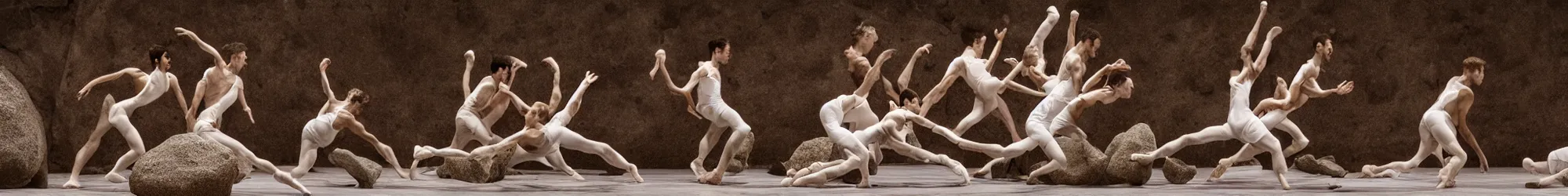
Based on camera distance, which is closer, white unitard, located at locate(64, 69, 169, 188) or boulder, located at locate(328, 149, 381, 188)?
boulder, located at locate(328, 149, 381, 188)

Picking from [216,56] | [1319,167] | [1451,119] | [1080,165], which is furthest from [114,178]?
[1451,119]

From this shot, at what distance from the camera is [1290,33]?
531 inches

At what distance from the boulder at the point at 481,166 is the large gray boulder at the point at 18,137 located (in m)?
2.35

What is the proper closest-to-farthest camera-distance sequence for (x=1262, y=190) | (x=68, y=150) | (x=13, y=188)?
1. (x=13, y=188)
2. (x=1262, y=190)
3. (x=68, y=150)

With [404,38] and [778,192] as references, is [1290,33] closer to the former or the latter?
[778,192]

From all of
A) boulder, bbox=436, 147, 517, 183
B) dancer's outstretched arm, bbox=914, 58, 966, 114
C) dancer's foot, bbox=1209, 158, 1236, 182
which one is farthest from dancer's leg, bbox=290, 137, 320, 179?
dancer's foot, bbox=1209, 158, 1236, 182

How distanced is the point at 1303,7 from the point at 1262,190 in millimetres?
4142

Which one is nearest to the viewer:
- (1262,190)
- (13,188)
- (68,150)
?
(13,188)

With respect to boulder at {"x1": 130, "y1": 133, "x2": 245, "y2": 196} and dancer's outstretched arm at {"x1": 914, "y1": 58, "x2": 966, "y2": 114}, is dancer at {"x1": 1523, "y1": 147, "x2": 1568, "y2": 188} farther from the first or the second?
boulder at {"x1": 130, "y1": 133, "x2": 245, "y2": 196}

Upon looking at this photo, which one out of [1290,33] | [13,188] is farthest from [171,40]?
[1290,33]

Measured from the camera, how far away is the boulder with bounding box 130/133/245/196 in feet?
26.4

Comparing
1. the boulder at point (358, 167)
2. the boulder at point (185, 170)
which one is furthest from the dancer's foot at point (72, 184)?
the boulder at point (185, 170)

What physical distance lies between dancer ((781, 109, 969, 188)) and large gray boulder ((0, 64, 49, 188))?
3.90 metres

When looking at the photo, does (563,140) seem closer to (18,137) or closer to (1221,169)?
(18,137)
